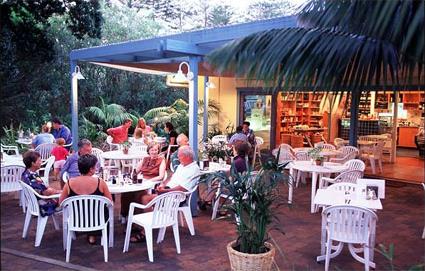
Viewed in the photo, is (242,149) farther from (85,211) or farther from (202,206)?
(85,211)

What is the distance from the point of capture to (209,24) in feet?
81.8

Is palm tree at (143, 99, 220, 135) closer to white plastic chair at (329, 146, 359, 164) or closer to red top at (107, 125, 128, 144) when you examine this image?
red top at (107, 125, 128, 144)

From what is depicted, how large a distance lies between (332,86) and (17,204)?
609cm

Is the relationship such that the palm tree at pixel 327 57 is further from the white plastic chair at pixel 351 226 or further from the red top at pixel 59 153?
the red top at pixel 59 153

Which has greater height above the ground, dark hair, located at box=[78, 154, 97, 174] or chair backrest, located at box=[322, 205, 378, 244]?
dark hair, located at box=[78, 154, 97, 174]

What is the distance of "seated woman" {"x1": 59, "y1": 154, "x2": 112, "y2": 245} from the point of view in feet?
15.6

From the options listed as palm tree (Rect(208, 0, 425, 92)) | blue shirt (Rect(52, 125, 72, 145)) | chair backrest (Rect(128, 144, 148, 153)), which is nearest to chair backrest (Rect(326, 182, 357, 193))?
palm tree (Rect(208, 0, 425, 92))

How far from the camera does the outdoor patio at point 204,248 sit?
454cm

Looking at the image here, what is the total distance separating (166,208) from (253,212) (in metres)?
1.25

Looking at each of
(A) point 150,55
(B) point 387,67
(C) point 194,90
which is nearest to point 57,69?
(A) point 150,55

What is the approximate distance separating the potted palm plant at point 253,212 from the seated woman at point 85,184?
59.5 inches

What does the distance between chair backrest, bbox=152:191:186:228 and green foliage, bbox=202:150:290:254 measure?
88 centimetres

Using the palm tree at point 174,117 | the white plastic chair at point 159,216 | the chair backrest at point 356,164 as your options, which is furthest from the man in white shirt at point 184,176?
the palm tree at point 174,117

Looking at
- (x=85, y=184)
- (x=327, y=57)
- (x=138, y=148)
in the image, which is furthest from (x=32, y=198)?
(x=138, y=148)
